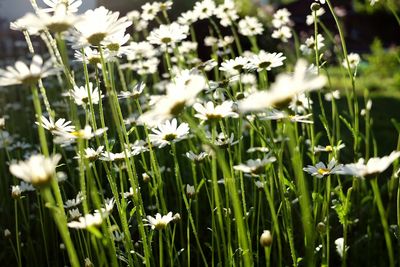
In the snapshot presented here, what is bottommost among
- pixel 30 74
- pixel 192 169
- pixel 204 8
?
pixel 192 169

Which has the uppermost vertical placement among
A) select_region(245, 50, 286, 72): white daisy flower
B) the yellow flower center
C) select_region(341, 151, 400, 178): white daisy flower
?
select_region(245, 50, 286, 72): white daisy flower

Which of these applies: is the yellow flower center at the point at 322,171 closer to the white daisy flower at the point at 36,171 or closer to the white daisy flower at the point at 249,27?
the white daisy flower at the point at 36,171

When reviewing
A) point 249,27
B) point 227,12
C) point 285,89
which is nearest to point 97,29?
point 285,89

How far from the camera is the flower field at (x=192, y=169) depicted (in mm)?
869

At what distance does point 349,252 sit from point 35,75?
1234 millimetres

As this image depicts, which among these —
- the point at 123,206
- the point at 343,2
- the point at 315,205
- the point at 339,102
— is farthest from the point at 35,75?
the point at 343,2

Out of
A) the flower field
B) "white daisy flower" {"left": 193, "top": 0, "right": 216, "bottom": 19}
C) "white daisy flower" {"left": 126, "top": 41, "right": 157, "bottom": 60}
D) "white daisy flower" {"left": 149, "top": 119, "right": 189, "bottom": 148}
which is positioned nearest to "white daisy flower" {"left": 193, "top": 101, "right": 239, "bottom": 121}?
the flower field

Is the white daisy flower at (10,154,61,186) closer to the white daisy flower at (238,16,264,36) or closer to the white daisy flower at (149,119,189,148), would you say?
the white daisy flower at (149,119,189,148)

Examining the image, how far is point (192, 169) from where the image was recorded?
1.71 metres

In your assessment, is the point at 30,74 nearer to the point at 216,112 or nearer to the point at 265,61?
the point at 216,112

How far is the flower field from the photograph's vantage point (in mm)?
869

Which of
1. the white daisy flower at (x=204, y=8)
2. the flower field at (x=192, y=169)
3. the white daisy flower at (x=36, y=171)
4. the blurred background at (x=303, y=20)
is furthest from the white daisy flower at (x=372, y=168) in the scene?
the blurred background at (x=303, y=20)

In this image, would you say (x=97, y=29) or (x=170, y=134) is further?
(x=170, y=134)

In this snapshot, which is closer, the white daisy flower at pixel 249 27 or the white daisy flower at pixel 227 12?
the white daisy flower at pixel 227 12
